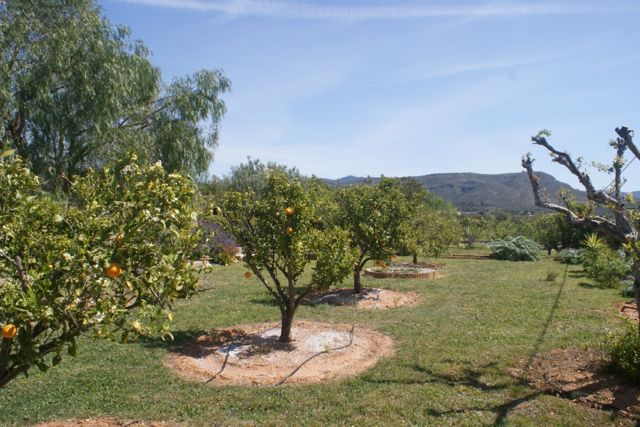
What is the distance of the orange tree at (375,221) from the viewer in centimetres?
1284

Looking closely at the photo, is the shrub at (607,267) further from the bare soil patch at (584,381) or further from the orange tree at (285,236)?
the orange tree at (285,236)

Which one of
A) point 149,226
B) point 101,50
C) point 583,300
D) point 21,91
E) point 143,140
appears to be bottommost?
point 583,300

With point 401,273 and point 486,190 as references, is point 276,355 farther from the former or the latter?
point 486,190

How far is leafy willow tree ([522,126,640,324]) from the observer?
6333 millimetres

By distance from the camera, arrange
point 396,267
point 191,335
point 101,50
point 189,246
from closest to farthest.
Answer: point 189,246
point 191,335
point 101,50
point 396,267

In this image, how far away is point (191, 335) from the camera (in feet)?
29.6

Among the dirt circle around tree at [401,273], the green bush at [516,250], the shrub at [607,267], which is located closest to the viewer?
the shrub at [607,267]

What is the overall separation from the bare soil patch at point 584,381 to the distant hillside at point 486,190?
357ft

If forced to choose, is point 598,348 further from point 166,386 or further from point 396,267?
point 396,267

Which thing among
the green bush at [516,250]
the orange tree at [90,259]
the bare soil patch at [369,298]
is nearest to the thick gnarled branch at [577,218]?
the bare soil patch at [369,298]

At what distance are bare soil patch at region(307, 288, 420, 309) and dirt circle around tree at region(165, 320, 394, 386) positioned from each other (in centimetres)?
270

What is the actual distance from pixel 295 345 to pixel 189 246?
16.1 feet

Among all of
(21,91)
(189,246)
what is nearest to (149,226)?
(189,246)

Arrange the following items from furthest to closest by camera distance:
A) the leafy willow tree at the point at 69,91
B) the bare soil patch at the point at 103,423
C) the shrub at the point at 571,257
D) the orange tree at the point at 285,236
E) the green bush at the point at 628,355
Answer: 1. the shrub at the point at 571,257
2. the leafy willow tree at the point at 69,91
3. the orange tree at the point at 285,236
4. the green bush at the point at 628,355
5. the bare soil patch at the point at 103,423
